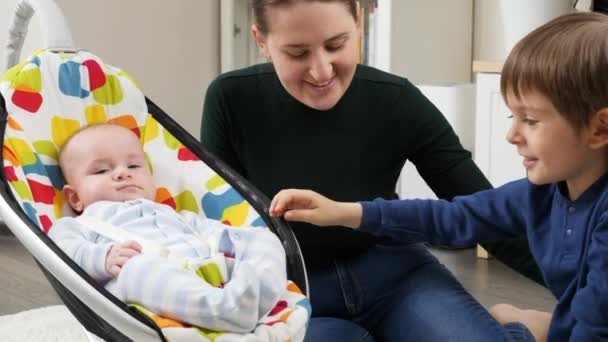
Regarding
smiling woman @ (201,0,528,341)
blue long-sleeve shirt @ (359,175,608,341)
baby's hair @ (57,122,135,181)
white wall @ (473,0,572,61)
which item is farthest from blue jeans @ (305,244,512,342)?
white wall @ (473,0,572,61)

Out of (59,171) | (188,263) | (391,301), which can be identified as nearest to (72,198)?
(59,171)

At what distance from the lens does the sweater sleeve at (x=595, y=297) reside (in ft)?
3.59

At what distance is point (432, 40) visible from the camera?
2.97m

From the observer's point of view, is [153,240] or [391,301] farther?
[391,301]

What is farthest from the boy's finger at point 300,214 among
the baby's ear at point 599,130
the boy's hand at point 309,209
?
the baby's ear at point 599,130

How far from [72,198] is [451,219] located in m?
0.63

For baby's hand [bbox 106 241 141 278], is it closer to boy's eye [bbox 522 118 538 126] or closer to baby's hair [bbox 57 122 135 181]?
baby's hair [bbox 57 122 135 181]

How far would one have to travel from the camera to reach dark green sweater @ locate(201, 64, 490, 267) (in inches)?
58.6

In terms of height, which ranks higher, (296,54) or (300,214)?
(296,54)

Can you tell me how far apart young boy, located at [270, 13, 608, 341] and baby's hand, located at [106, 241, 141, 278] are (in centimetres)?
21

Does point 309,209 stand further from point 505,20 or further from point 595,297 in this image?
point 505,20

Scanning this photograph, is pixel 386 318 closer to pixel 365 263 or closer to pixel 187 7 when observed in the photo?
pixel 365 263

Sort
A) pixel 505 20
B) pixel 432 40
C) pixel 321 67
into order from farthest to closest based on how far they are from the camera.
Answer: pixel 432 40, pixel 505 20, pixel 321 67

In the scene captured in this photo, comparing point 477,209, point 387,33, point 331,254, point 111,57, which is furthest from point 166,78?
point 477,209
